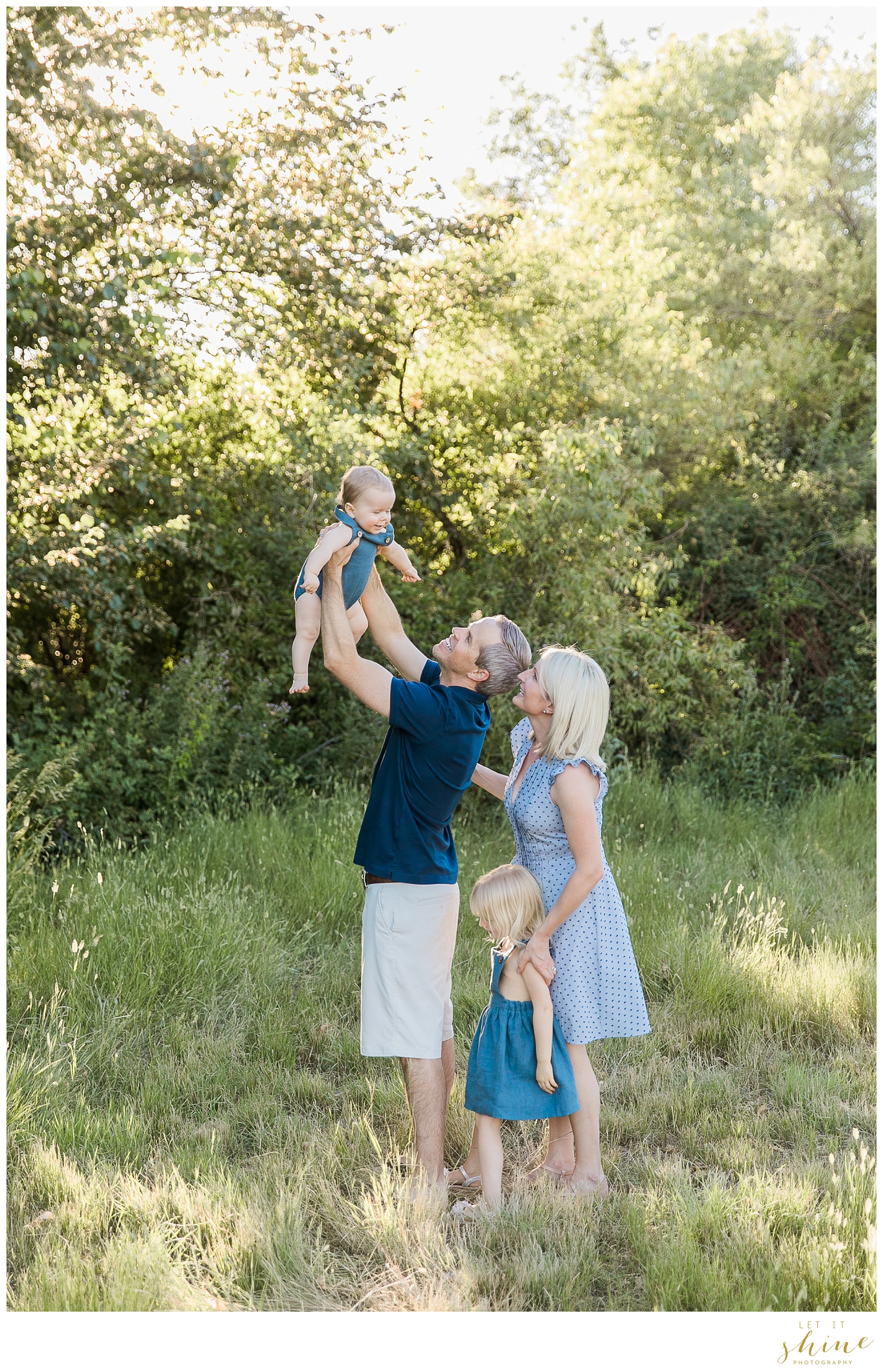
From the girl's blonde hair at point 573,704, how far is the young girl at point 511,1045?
1.42ft

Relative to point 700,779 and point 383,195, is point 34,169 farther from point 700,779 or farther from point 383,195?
point 700,779

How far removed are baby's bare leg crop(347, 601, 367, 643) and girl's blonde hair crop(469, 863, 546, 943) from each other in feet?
3.06

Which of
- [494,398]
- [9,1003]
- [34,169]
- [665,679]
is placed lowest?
[9,1003]

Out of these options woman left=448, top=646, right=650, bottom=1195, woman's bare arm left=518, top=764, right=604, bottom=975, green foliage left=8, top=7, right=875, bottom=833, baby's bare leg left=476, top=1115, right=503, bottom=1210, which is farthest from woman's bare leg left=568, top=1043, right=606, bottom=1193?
green foliage left=8, top=7, right=875, bottom=833

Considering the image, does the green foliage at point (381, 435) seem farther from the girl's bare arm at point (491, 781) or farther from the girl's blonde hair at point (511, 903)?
the girl's blonde hair at point (511, 903)

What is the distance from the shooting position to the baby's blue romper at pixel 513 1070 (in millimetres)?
3373

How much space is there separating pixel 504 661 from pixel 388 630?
0.56 metres

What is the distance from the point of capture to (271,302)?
7906 mm

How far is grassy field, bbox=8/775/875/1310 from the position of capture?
9.91 feet

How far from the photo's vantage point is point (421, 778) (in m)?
3.43

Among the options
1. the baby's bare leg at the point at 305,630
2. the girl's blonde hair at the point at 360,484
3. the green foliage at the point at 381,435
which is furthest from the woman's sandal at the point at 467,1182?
the green foliage at the point at 381,435

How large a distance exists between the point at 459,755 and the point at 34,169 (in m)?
5.23

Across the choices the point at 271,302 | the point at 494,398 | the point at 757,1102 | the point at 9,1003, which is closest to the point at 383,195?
the point at 271,302

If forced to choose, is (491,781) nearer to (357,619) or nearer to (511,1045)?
(357,619)
